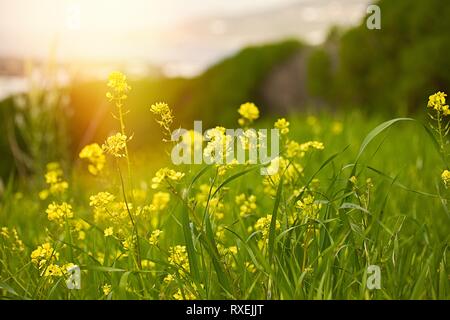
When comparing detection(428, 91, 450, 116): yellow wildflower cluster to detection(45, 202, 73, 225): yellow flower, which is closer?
detection(428, 91, 450, 116): yellow wildflower cluster

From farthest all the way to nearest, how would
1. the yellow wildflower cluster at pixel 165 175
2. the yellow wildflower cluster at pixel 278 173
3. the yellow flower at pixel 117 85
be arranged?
the yellow wildflower cluster at pixel 278 173
the yellow flower at pixel 117 85
the yellow wildflower cluster at pixel 165 175

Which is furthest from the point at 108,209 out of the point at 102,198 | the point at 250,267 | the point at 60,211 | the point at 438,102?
the point at 438,102

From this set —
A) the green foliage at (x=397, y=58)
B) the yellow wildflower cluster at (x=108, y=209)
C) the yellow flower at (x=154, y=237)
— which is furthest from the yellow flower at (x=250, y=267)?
the green foliage at (x=397, y=58)

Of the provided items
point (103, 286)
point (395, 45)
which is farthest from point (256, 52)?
point (103, 286)

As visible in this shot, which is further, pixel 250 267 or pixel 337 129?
pixel 337 129

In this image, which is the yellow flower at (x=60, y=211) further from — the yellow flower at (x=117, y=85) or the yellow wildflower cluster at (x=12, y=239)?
the yellow flower at (x=117, y=85)

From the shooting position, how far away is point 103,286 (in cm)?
243

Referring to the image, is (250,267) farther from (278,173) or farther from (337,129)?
(337,129)

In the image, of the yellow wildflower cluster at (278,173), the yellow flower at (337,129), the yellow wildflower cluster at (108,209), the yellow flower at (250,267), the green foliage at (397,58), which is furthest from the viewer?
the green foliage at (397,58)

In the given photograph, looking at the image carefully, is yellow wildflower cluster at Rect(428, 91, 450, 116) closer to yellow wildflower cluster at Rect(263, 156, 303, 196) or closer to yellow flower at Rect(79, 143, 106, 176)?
yellow wildflower cluster at Rect(263, 156, 303, 196)

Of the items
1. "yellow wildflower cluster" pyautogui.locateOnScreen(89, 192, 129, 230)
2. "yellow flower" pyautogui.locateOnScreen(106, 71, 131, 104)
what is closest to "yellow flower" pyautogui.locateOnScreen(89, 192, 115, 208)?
"yellow wildflower cluster" pyautogui.locateOnScreen(89, 192, 129, 230)

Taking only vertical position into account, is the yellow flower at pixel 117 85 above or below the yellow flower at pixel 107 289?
above
